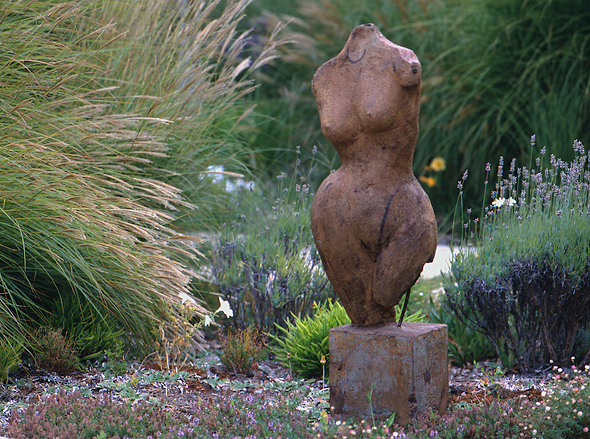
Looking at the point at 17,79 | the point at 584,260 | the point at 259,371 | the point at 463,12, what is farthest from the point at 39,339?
the point at 463,12

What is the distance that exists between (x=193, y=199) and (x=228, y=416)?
7.48ft

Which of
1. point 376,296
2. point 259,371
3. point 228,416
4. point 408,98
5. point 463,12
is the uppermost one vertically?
point 463,12

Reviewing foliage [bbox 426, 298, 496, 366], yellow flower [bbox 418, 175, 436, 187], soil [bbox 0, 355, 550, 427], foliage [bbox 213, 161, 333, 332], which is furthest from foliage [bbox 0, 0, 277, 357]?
yellow flower [bbox 418, 175, 436, 187]

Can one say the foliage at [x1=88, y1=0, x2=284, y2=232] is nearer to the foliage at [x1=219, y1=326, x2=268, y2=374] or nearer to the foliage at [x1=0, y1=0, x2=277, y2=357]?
the foliage at [x1=0, y1=0, x2=277, y2=357]

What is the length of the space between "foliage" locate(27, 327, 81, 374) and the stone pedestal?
1422 mm

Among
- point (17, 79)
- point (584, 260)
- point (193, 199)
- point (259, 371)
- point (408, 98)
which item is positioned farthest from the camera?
point (193, 199)

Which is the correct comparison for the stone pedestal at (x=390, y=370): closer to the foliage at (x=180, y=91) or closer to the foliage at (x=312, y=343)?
the foliage at (x=312, y=343)

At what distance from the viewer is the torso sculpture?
8.68 feet

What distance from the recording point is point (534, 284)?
3457mm

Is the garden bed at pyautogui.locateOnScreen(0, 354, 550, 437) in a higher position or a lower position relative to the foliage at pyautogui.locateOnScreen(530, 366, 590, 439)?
lower

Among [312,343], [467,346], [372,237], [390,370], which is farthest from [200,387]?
[467,346]

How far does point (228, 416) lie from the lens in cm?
270

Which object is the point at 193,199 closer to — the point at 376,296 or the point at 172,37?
the point at 172,37

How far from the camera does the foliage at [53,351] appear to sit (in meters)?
3.24
